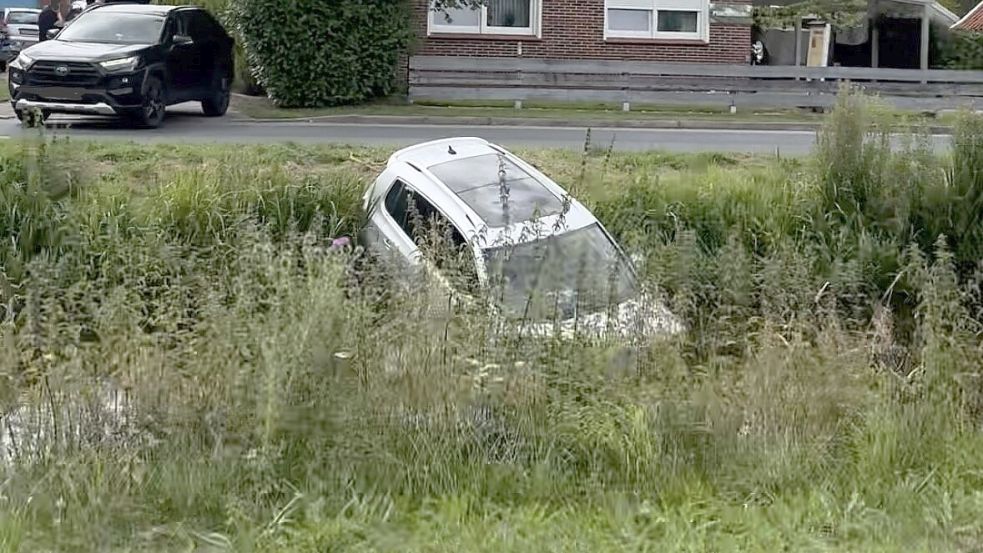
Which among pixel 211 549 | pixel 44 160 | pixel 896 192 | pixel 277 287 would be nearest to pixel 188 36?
pixel 44 160

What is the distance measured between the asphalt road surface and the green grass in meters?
8.72

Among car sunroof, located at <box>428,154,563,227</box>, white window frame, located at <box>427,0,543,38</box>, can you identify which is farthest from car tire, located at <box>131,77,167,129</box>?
car sunroof, located at <box>428,154,563,227</box>

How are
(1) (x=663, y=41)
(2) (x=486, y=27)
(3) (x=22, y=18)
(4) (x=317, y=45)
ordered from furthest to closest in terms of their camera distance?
(3) (x=22, y=18)
(1) (x=663, y=41)
(2) (x=486, y=27)
(4) (x=317, y=45)

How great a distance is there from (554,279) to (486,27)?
2047 centimetres

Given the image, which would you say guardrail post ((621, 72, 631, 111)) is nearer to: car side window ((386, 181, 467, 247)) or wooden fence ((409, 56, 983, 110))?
wooden fence ((409, 56, 983, 110))

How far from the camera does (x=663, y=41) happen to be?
27297mm

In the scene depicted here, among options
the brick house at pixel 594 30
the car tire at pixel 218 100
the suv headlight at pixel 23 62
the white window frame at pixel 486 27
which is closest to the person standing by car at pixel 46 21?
the car tire at pixel 218 100

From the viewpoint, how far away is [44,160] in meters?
10.3

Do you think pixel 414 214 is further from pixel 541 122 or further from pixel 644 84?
pixel 644 84

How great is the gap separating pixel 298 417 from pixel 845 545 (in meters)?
2.54

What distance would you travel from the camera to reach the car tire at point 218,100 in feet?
68.1

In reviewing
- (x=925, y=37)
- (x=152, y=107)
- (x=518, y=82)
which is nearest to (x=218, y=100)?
(x=152, y=107)

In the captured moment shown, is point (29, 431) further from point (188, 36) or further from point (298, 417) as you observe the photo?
point (188, 36)

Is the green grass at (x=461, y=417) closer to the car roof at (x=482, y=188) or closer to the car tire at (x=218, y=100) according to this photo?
the car roof at (x=482, y=188)
